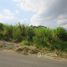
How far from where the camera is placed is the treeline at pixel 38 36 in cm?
1389

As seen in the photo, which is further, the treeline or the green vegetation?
the treeline

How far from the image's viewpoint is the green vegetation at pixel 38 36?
45.1ft

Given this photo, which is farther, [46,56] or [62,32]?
[62,32]

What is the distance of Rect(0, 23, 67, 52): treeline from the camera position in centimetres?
1389

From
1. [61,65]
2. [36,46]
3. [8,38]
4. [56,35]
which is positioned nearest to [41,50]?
[36,46]

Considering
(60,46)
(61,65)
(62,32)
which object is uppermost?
(62,32)

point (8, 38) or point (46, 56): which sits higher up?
point (8, 38)

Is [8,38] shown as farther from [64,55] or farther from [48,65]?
[48,65]

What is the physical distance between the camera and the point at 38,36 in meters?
15.4

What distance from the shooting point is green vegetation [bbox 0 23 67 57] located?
13750 mm

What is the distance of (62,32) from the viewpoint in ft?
49.2

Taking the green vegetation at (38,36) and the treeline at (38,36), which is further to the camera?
the treeline at (38,36)

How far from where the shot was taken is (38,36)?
50.5ft

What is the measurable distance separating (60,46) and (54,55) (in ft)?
5.83
